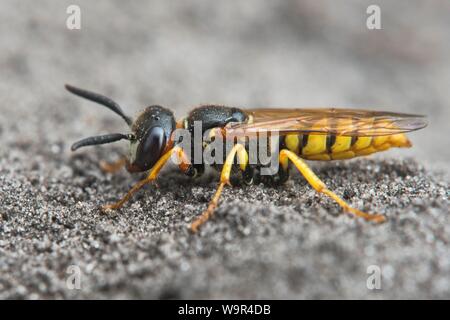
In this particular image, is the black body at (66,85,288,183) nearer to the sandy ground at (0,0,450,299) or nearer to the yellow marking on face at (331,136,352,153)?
the sandy ground at (0,0,450,299)

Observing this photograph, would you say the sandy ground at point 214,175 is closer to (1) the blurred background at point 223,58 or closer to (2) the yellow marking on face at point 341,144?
(1) the blurred background at point 223,58

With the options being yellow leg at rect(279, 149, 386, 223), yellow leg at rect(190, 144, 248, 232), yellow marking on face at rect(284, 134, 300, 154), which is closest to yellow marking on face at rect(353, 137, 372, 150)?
yellow marking on face at rect(284, 134, 300, 154)

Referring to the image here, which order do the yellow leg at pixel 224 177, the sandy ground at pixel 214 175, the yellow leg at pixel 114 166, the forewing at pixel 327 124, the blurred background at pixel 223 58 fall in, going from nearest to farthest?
the sandy ground at pixel 214 175 < the yellow leg at pixel 224 177 < the forewing at pixel 327 124 < the yellow leg at pixel 114 166 < the blurred background at pixel 223 58

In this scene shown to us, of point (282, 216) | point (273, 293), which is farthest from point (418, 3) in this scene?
point (273, 293)

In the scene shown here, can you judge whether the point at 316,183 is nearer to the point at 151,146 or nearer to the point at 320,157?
the point at 320,157

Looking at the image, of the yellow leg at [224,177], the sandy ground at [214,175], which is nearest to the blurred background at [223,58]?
the sandy ground at [214,175]
